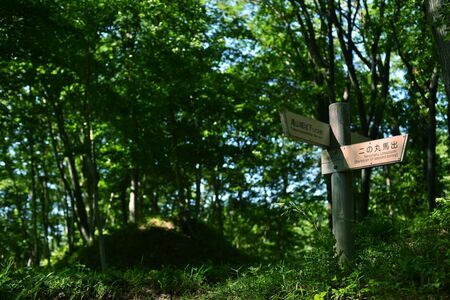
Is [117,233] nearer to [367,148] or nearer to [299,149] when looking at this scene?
[299,149]

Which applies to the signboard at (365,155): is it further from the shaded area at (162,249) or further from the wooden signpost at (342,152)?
the shaded area at (162,249)

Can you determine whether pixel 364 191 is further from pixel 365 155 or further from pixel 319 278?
pixel 319 278

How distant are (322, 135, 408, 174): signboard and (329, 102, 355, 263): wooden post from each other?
10 cm

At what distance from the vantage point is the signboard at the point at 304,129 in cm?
525

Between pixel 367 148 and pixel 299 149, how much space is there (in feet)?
47.4

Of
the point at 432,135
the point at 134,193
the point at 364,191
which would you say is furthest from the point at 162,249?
the point at 432,135

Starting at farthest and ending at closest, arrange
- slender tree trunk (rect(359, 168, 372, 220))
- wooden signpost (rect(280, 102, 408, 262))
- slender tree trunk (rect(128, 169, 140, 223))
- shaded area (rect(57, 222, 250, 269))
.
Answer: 1. slender tree trunk (rect(128, 169, 140, 223))
2. shaded area (rect(57, 222, 250, 269))
3. slender tree trunk (rect(359, 168, 372, 220))
4. wooden signpost (rect(280, 102, 408, 262))

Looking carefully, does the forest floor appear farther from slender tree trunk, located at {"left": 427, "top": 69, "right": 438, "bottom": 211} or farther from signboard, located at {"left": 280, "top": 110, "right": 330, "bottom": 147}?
slender tree trunk, located at {"left": 427, "top": 69, "right": 438, "bottom": 211}

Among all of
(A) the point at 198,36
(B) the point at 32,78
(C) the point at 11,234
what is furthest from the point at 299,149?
(C) the point at 11,234

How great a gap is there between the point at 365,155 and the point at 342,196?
585 mm

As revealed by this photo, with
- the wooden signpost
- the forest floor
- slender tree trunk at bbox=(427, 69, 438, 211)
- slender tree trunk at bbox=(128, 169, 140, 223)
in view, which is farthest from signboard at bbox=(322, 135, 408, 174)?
slender tree trunk at bbox=(128, 169, 140, 223)

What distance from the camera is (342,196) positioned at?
18.0ft

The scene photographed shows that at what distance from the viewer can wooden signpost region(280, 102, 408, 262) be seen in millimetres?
5152

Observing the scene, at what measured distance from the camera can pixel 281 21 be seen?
1393 centimetres
